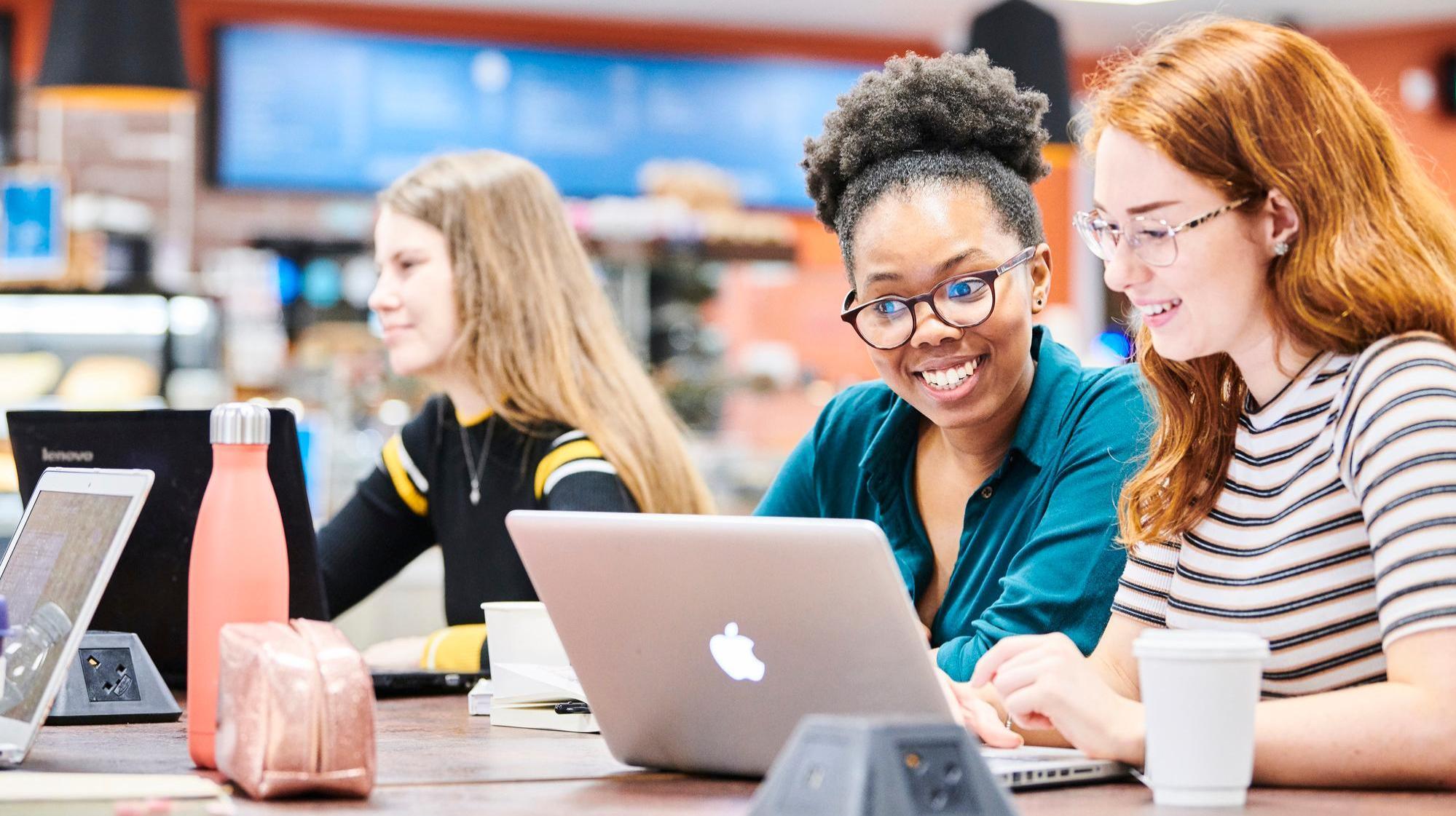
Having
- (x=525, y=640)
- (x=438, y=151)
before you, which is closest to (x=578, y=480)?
(x=525, y=640)

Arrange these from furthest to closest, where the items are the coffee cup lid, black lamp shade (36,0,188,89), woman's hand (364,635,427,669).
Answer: black lamp shade (36,0,188,89), woman's hand (364,635,427,669), the coffee cup lid

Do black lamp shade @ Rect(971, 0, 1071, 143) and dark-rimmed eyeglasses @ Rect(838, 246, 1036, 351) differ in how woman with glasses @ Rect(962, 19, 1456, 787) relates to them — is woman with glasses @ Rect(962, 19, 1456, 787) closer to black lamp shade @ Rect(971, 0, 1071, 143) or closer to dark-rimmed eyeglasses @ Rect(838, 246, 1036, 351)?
dark-rimmed eyeglasses @ Rect(838, 246, 1036, 351)

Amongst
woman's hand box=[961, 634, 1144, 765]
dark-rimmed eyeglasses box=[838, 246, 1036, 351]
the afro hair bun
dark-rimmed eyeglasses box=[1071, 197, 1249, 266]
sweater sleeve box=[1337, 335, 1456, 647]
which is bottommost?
woman's hand box=[961, 634, 1144, 765]

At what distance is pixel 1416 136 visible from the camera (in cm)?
776

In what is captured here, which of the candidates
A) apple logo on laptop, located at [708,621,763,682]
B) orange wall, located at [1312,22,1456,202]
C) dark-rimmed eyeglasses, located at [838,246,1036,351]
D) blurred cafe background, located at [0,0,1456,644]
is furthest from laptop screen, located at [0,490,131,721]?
orange wall, located at [1312,22,1456,202]

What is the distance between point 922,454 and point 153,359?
12.0 feet

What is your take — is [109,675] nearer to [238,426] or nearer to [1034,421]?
[238,426]

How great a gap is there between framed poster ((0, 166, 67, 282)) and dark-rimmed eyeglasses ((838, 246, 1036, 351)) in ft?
13.3

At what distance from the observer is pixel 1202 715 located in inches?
42.5

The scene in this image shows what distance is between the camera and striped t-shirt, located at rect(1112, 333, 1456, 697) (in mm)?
1158

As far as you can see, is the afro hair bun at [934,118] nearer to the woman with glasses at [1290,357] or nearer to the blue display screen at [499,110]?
the woman with glasses at [1290,357]

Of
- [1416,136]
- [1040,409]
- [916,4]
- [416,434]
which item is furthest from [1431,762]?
[1416,136]

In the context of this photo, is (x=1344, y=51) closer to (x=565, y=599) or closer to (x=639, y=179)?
(x=639, y=179)

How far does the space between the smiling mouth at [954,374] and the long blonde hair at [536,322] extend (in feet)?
2.16
